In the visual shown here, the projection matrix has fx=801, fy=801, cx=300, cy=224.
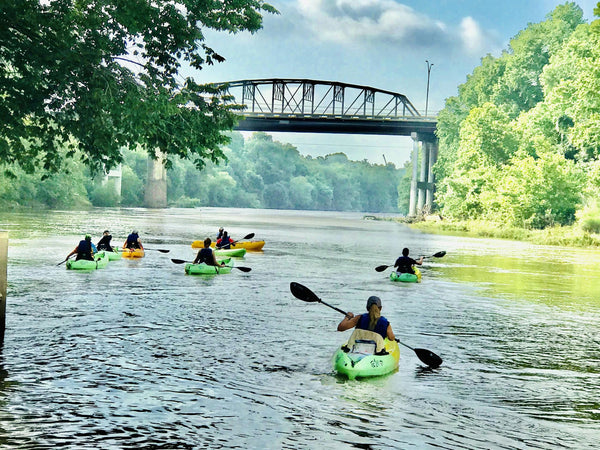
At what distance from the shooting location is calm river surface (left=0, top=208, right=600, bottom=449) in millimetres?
10008

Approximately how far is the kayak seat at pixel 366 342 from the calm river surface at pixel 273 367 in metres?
0.55

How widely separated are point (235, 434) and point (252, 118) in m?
86.6

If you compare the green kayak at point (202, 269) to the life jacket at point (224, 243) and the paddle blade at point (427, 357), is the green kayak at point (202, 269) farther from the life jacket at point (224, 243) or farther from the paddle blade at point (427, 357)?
the paddle blade at point (427, 357)

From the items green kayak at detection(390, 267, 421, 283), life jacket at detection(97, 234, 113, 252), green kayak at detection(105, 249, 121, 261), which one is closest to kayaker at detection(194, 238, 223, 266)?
green kayak at detection(105, 249, 121, 261)

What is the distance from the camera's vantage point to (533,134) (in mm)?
71500

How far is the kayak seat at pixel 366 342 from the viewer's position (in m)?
13.3

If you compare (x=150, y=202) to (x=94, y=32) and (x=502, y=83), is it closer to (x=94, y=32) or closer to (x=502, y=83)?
(x=502, y=83)

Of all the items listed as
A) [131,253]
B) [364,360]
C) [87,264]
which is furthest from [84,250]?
[364,360]

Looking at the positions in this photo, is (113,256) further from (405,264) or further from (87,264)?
(405,264)

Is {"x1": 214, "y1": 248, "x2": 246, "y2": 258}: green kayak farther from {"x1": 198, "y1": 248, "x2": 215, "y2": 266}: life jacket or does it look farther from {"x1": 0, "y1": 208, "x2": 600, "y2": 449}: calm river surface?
{"x1": 198, "y1": 248, "x2": 215, "y2": 266}: life jacket

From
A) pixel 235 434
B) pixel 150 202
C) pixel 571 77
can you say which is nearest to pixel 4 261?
pixel 235 434

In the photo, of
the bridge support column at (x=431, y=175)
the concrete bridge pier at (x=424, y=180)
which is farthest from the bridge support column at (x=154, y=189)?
the bridge support column at (x=431, y=175)

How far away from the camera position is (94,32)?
19.3m

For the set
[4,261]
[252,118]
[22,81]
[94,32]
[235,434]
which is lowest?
[235,434]
